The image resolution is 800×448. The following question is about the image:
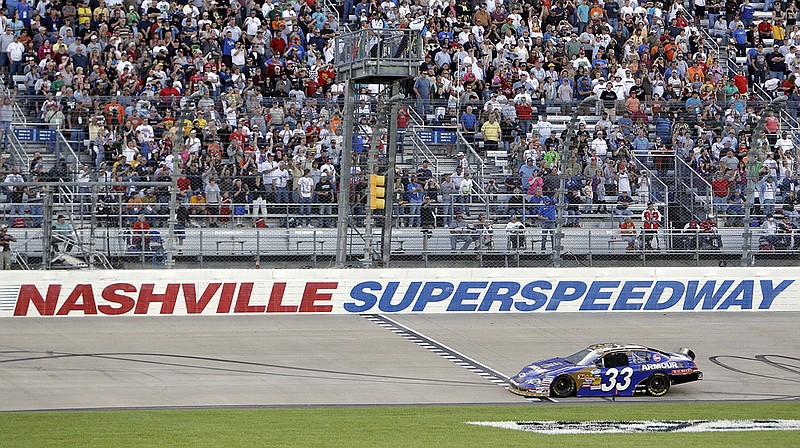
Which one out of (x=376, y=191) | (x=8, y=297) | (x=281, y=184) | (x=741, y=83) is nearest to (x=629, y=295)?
(x=376, y=191)

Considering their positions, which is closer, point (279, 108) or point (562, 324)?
point (562, 324)

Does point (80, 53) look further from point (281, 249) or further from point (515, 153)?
point (515, 153)

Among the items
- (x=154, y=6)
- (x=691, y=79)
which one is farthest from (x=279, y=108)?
(x=691, y=79)

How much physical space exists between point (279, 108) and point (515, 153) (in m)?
4.37

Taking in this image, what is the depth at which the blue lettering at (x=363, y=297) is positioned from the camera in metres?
22.8

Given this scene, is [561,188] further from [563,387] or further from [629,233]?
[563,387]

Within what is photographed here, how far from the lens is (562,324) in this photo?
72.5 ft

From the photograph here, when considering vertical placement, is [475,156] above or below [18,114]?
below

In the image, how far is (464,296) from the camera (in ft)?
75.9

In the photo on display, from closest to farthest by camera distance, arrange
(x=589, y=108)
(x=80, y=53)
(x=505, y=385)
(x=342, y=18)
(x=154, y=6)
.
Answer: (x=505, y=385) → (x=589, y=108) → (x=80, y=53) → (x=154, y=6) → (x=342, y=18)

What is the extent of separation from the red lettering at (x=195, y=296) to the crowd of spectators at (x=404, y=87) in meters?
1.13

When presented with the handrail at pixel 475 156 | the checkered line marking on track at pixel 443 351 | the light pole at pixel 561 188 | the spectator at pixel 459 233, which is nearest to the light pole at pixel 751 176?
the light pole at pixel 561 188

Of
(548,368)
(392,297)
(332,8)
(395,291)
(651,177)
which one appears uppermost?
(332,8)

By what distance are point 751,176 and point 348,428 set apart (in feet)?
39.5
